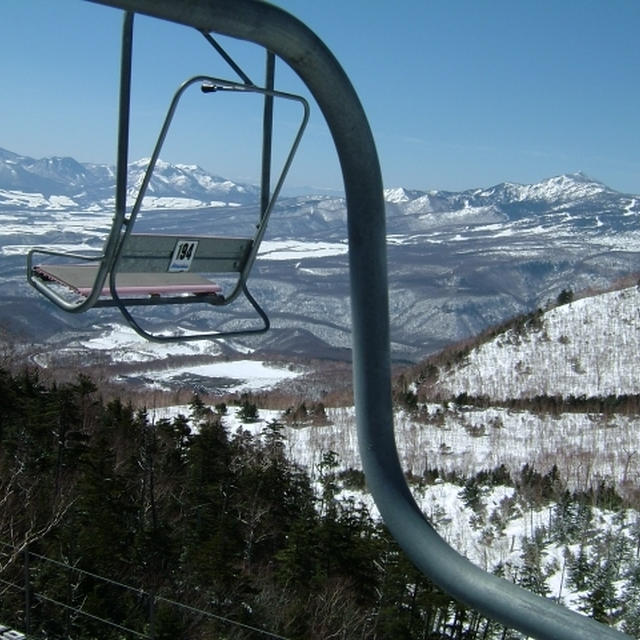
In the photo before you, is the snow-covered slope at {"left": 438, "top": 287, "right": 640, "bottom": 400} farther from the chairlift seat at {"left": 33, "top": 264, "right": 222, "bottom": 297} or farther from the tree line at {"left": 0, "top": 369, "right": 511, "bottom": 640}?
the chairlift seat at {"left": 33, "top": 264, "right": 222, "bottom": 297}

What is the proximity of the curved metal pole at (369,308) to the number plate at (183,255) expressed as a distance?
1.71ft

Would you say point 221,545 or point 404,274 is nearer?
point 221,545

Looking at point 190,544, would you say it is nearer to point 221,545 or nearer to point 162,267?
point 221,545

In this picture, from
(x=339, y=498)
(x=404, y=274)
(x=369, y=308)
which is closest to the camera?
(x=369, y=308)

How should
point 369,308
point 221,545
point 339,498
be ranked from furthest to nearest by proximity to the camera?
point 339,498 → point 221,545 → point 369,308

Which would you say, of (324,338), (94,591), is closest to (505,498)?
(94,591)

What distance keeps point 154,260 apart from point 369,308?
562 mm

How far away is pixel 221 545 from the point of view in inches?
637

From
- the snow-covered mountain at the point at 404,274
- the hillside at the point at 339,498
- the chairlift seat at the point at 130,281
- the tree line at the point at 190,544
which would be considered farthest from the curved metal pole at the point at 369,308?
the snow-covered mountain at the point at 404,274

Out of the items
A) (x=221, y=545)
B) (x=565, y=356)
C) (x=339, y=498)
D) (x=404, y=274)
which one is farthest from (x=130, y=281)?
(x=404, y=274)

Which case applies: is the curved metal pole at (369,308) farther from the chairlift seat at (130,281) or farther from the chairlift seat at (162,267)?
the chairlift seat at (130,281)

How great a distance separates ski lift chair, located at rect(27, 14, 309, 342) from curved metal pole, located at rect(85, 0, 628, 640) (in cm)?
22

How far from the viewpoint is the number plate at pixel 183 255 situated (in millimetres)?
1572

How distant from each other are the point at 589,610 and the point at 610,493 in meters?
6.64
